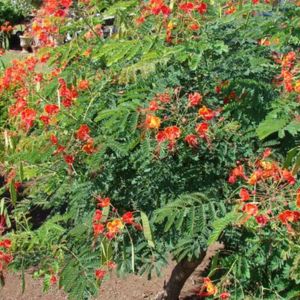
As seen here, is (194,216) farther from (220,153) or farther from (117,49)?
(117,49)

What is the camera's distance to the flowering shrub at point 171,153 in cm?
225

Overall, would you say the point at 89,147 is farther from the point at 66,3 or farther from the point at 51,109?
the point at 66,3

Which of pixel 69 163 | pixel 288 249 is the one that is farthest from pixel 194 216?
pixel 69 163

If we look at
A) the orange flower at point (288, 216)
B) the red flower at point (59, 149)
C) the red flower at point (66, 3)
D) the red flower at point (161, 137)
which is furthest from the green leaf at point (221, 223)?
the red flower at point (66, 3)

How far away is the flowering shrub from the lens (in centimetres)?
225

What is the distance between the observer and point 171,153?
241 cm

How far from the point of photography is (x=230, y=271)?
92.4 inches

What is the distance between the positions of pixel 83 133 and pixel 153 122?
0.38 meters

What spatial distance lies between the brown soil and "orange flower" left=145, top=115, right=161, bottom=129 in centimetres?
190

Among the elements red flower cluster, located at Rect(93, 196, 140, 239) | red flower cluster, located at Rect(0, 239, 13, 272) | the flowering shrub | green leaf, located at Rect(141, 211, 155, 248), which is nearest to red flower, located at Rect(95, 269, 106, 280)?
the flowering shrub

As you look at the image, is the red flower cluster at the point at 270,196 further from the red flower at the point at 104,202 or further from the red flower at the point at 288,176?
the red flower at the point at 104,202

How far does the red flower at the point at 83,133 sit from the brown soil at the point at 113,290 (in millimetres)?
1706

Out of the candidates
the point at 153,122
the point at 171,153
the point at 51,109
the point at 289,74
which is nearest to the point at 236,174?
the point at 171,153

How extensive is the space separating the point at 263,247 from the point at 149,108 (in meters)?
0.79
